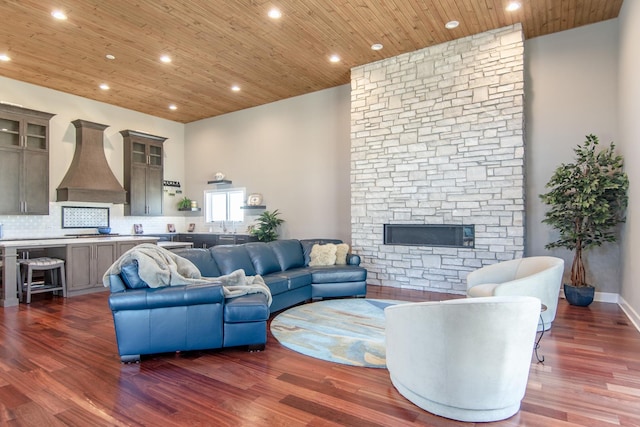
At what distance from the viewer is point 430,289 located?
5727 mm

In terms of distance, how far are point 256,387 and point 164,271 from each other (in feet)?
4.26

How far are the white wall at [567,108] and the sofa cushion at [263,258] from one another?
3663 mm

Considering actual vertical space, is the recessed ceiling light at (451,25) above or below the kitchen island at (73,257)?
above

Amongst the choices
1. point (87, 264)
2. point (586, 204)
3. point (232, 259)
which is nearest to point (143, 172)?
point (87, 264)

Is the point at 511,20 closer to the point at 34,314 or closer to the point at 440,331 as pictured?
the point at 440,331

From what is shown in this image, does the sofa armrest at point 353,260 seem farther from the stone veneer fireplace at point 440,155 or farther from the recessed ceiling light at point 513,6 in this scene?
the recessed ceiling light at point 513,6

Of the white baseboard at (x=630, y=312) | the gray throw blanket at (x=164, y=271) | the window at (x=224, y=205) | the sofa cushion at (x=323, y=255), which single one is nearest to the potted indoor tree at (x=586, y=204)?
the white baseboard at (x=630, y=312)

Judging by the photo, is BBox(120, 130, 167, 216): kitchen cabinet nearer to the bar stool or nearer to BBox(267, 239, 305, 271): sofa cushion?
the bar stool

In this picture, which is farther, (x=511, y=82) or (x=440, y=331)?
(x=511, y=82)

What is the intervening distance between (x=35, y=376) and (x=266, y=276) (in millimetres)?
2447

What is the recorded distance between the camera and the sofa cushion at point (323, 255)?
5.52 meters

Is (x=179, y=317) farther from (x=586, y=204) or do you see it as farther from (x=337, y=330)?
(x=586, y=204)

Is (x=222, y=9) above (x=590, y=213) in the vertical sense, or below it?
above

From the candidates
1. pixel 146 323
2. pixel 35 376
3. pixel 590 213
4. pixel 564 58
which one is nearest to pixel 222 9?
pixel 146 323
